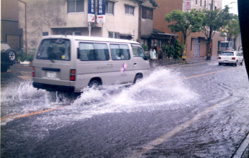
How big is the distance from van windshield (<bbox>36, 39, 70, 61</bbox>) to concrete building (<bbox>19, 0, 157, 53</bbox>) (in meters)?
14.3

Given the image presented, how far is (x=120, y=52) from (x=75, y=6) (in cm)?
1446

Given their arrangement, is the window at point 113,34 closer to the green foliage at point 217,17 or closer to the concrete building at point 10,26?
the concrete building at point 10,26

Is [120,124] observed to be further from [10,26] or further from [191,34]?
[191,34]

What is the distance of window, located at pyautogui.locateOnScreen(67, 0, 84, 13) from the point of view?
22.3 m

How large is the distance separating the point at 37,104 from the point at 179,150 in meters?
4.49

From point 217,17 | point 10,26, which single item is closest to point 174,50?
point 217,17

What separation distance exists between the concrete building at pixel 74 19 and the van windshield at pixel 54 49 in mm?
14271

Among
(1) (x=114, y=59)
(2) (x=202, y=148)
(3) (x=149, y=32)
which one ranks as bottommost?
(2) (x=202, y=148)

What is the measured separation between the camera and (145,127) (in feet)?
19.3

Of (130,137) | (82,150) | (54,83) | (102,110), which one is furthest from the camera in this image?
(54,83)

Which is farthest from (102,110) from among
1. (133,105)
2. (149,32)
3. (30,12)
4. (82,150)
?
(149,32)

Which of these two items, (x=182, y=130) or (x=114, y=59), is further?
(x=114, y=59)

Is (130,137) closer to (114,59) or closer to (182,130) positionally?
(182,130)

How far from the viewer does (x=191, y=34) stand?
41.2 metres
